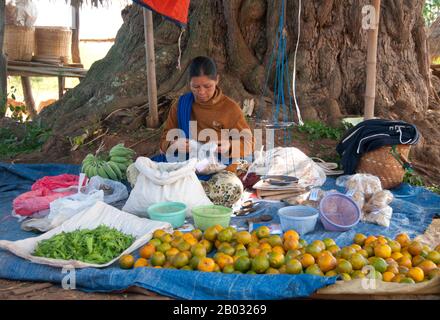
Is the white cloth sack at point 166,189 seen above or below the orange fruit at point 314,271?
above

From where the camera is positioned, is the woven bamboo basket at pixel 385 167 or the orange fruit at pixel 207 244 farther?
the woven bamboo basket at pixel 385 167

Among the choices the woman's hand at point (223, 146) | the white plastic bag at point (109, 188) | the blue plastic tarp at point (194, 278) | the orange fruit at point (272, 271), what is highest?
the woman's hand at point (223, 146)

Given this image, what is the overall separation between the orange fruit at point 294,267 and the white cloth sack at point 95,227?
2.93ft

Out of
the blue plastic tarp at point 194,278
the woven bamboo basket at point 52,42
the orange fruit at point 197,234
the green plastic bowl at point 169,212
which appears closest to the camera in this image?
the blue plastic tarp at point 194,278

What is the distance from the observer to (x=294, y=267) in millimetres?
2279

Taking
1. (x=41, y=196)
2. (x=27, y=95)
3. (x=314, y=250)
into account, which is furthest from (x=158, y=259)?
(x=27, y=95)

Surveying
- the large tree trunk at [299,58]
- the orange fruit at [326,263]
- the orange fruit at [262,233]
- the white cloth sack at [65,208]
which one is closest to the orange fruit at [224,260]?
the orange fruit at [262,233]

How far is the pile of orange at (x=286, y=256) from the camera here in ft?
7.50

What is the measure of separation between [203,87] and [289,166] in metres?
1.02

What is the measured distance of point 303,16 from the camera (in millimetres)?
5469

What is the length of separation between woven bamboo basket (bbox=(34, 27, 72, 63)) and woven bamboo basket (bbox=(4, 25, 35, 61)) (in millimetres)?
155

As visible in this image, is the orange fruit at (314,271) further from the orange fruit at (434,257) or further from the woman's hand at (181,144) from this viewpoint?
the woman's hand at (181,144)
